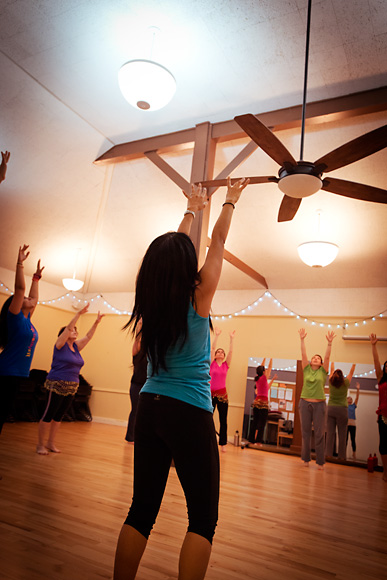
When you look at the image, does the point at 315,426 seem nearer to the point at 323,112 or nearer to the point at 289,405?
the point at 289,405

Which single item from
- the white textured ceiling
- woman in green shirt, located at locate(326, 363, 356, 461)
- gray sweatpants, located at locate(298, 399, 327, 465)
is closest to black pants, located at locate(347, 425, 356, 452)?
woman in green shirt, located at locate(326, 363, 356, 461)

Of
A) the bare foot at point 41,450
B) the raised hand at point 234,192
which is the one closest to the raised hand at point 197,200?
the raised hand at point 234,192

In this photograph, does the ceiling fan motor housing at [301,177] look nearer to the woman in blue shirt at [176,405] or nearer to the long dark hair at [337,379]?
the woman in blue shirt at [176,405]

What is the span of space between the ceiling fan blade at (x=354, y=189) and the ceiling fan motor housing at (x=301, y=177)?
0.33ft

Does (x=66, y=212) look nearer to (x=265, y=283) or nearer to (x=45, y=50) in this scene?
(x=45, y=50)

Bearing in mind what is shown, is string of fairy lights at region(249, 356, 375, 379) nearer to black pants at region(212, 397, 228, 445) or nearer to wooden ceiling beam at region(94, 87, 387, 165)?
black pants at region(212, 397, 228, 445)

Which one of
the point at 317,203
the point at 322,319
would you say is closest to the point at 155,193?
the point at 317,203

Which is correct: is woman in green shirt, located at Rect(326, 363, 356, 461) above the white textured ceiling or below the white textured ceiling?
below

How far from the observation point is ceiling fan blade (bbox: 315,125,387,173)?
2529 millimetres

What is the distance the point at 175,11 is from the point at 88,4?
2.57ft

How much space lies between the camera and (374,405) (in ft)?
21.7

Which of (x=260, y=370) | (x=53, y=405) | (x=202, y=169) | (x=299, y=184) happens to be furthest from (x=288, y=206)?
(x=260, y=370)

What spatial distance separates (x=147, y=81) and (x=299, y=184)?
5.93 feet

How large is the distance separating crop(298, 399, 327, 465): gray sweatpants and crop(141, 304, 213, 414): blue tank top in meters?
4.58
